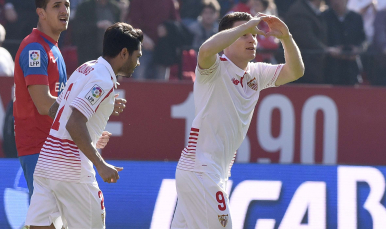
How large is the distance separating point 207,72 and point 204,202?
87 centimetres

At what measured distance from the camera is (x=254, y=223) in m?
6.15

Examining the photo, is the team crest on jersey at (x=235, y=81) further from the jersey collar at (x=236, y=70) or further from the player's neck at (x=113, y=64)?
the player's neck at (x=113, y=64)

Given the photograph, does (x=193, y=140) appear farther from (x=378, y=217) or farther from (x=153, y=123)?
(x=153, y=123)

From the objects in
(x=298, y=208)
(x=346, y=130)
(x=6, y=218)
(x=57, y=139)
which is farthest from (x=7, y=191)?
(x=346, y=130)

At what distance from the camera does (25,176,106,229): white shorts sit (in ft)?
13.1

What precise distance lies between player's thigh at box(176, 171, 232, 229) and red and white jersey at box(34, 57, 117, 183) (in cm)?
68

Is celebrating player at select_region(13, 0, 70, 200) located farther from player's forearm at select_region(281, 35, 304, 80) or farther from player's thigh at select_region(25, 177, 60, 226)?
player's forearm at select_region(281, 35, 304, 80)

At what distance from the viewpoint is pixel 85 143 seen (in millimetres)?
3750

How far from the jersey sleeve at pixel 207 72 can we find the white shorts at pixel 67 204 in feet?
3.23

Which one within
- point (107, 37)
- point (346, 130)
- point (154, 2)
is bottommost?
point (346, 130)

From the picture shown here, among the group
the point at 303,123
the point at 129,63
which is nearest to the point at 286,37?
the point at 129,63

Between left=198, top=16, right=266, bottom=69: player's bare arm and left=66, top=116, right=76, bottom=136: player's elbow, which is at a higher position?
left=198, top=16, right=266, bottom=69: player's bare arm

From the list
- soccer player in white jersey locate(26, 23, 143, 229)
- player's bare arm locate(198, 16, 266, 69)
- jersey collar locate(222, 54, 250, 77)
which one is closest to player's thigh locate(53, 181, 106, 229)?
soccer player in white jersey locate(26, 23, 143, 229)

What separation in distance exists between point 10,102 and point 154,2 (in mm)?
2672
